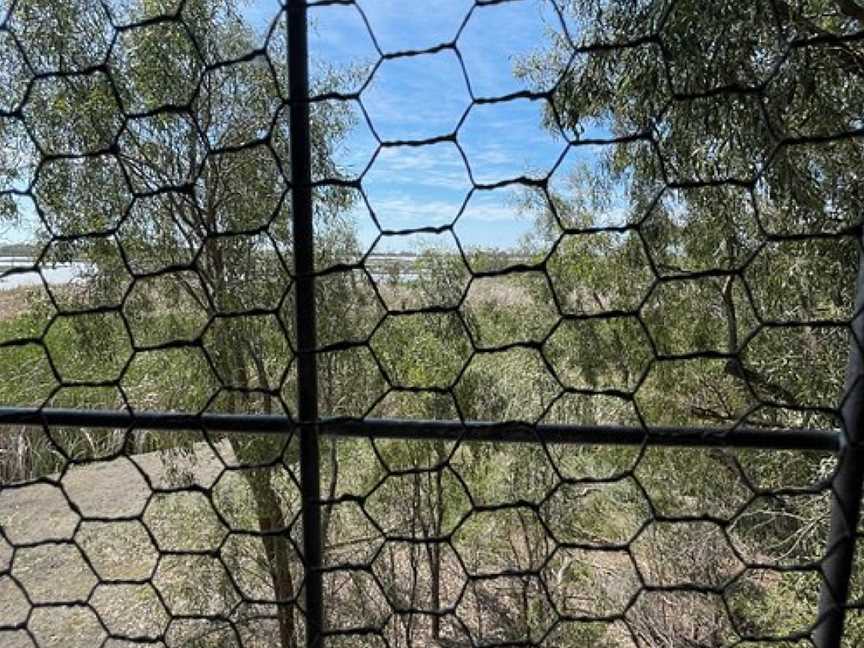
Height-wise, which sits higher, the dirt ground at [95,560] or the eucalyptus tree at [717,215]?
the eucalyptus tree at [717,215]

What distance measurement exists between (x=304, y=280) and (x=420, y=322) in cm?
219

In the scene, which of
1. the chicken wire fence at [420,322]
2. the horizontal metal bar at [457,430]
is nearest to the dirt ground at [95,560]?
the chicken wire fence at [420,322]

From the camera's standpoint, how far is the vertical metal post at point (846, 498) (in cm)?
44

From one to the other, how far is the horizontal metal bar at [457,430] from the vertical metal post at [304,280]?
0.9 inches

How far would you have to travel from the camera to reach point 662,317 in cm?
263

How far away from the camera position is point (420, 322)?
105 inches

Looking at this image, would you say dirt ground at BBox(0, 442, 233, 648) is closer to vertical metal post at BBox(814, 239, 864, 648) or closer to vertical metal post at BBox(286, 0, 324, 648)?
vertical metal post at BBox(286, 0, 324, 648)

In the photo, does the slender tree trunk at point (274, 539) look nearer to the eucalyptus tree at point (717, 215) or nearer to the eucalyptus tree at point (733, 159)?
the eucalyptus tree at point (717, 215)

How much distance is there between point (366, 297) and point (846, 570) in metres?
2.05

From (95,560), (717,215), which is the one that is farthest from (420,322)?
(95,560)

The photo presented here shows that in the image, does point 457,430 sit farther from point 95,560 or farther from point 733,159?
point 95,560

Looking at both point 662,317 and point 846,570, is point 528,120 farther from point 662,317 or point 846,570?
point 662,317

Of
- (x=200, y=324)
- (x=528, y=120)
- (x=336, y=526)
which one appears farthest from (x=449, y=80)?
(x=336, y=526)

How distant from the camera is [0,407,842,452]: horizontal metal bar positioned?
455 mm
